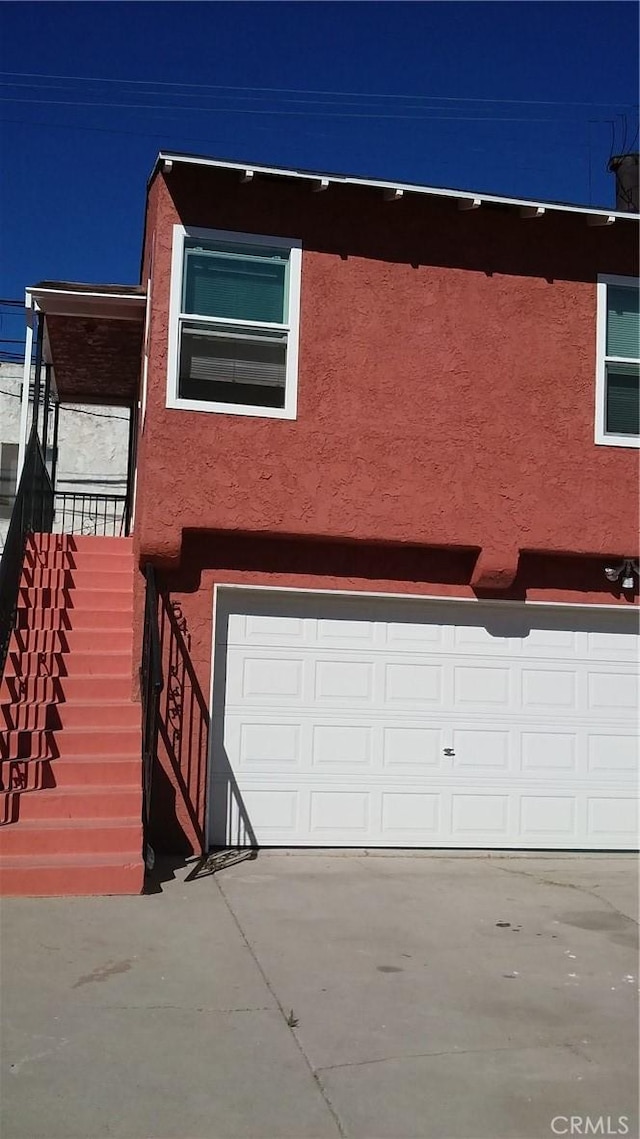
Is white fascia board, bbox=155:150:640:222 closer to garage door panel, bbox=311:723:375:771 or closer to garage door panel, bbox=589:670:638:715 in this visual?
garage door panel, bbox=589:670:638:715

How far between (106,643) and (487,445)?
151 inches

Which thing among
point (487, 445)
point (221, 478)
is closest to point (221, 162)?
point (221, 478)

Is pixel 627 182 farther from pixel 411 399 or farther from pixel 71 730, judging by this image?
pixel 71 730

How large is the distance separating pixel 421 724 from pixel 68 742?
3159 millimetres

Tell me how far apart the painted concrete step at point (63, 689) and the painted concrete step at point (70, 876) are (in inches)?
66.9

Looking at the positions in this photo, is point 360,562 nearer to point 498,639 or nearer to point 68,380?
point 498,639

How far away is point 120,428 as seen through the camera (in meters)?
19.7

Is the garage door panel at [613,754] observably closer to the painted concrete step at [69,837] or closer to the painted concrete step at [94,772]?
the painted concrete step at [94,772]

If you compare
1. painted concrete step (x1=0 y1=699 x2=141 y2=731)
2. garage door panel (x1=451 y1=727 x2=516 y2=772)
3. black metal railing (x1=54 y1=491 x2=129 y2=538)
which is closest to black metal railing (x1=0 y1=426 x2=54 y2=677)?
painted concrete step (x1=0 y1=699 x2=141 y2=731)

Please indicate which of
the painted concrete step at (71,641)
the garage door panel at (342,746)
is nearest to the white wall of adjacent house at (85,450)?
the painted concrete step at (71,641)

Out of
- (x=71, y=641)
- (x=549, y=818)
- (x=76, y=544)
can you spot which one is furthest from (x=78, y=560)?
(x=549, y=818)

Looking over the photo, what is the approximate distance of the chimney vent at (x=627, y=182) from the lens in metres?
11.7

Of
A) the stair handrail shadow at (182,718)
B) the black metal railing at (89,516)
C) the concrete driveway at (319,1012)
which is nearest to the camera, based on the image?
the concrete driveway at (319,1012)

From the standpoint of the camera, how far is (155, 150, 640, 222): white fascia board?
Result: 29.1ft
